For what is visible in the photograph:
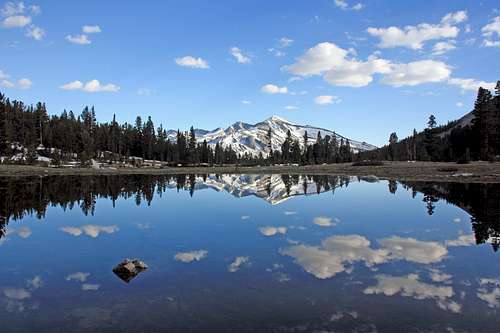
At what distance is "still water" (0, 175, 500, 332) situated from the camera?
11.1m

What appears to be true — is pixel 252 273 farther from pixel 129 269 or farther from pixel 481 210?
pixel 481 210

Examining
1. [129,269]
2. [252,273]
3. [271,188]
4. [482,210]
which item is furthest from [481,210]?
[271,188]

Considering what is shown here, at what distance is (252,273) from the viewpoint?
610 inches

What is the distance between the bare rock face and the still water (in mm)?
327

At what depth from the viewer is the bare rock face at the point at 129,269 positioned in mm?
15164

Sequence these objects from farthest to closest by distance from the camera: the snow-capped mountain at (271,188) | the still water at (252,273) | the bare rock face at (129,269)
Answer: the snow-capped mountain at (271,188) < the bare rock face at (129,269) < the still water at (252,273)

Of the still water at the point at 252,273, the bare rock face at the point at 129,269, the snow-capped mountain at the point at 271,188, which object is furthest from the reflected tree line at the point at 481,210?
the bare rock face at the point at 129,269

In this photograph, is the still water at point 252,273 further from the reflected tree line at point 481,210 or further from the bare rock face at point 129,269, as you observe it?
the bare rock face at point 129,269

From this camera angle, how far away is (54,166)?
122688 mm

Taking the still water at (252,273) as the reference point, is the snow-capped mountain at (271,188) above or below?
above

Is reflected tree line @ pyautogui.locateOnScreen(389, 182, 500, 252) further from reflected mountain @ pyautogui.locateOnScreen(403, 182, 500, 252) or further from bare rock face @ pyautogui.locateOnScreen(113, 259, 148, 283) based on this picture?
bare rock face @ pyautogui.locateOnScreen(113, 259, 148, 283)

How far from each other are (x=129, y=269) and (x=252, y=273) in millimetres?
4843

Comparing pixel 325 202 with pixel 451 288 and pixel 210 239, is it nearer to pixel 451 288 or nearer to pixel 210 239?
pixel 210 239

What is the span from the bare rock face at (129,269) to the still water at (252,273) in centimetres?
33
